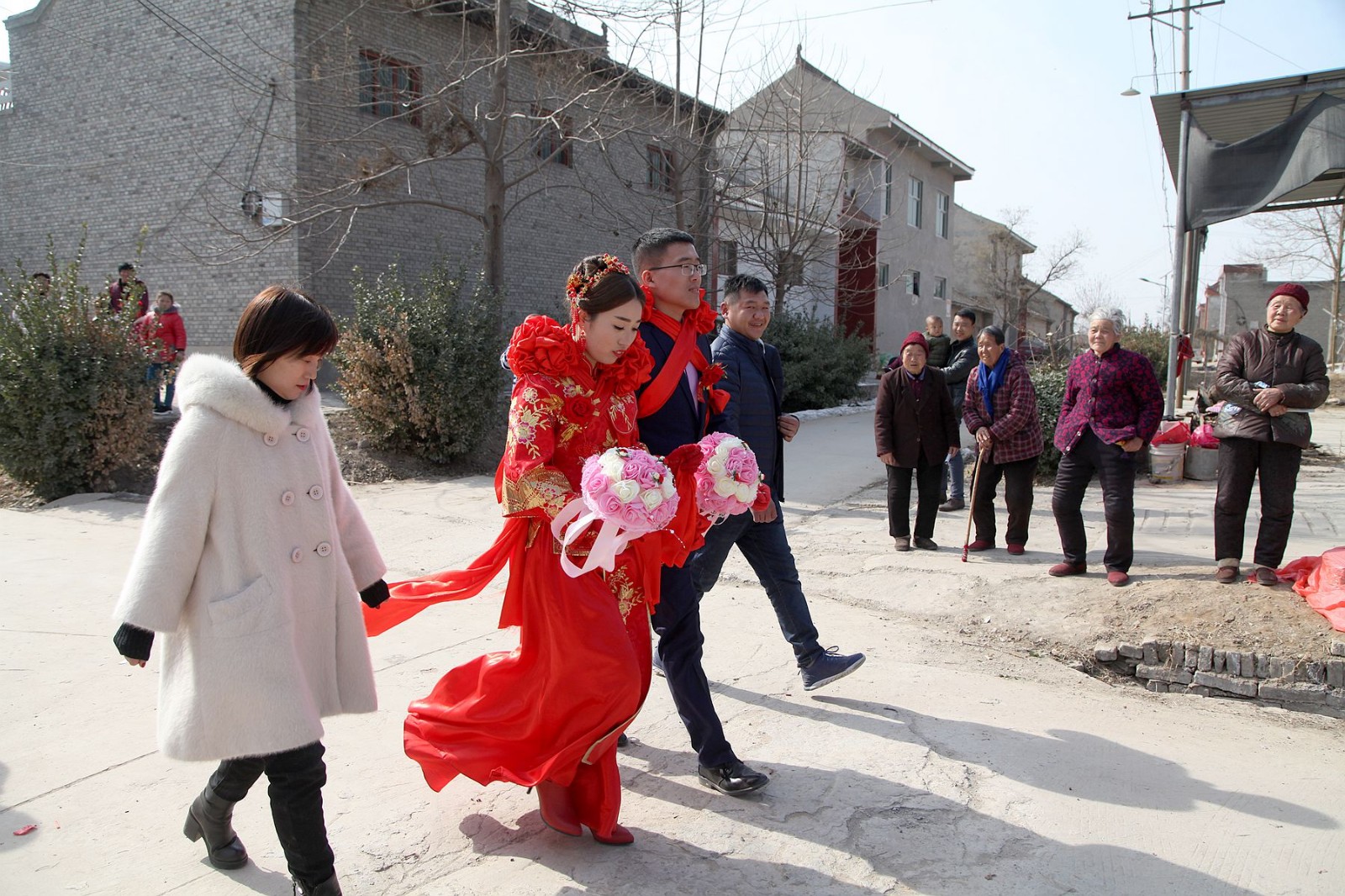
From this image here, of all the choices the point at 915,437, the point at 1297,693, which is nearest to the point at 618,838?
the point at 1297,693

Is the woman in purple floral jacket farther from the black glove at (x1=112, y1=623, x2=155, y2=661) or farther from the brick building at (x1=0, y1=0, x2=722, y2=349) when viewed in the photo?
the brick building at (x1=0, y1=0, x2=722, y2=349)

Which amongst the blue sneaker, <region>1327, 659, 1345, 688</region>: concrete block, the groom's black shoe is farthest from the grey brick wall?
<region>1327, 659, 1345, 688</region>: concrete block

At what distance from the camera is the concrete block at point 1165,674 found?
15.8ft

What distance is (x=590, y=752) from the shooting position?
9.64 ft

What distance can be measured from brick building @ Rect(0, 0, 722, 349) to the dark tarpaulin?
6539 mm

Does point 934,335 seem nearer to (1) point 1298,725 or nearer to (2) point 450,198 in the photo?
(1) point 1298,725

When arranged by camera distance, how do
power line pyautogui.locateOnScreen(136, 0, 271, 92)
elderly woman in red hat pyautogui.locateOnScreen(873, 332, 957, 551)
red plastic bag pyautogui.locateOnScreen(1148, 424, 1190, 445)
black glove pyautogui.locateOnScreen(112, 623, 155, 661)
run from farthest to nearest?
power line pyautogui.locateOnScreen(136, 0, 271, 92) → red plastic bag pyautogui.locateOnScreen(1148, 424, 1190, 445) → elderly woman in red hat pyautogui.locateOnScreen(873, 332, 957, 551) → black glove pyautogui.locateOnScreen(112, 623, 155, 661)

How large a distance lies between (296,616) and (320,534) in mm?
233

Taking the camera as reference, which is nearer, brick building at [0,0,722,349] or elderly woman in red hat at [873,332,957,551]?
elderly woman in red hat at [873,332,957,551]

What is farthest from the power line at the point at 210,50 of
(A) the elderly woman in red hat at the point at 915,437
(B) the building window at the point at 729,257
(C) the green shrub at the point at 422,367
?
(A) the elderly woman in red hat at the point at 915,437

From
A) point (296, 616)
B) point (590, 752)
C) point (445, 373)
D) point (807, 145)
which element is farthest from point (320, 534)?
point (807, 145)

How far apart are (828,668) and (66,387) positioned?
317 inches

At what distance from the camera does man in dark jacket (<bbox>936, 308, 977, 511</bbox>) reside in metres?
8.80

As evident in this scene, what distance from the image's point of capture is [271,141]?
16.0 meters
